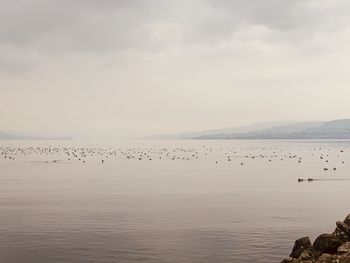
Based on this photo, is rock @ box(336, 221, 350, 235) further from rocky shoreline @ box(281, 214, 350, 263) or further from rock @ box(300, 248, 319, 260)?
rock @ box(300, 248, 319, 260)

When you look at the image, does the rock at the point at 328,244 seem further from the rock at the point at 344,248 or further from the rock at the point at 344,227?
the rock at the point at 344,248

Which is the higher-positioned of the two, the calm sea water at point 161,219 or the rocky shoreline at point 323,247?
the rocky shoreline at point 323,247

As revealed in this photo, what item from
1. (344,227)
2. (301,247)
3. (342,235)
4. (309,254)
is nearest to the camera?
(309,254)

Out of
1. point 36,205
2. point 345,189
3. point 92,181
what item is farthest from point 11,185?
point 345,189

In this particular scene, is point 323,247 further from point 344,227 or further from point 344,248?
point 344,248

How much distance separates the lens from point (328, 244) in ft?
109

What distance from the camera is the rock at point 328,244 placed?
3306 cm

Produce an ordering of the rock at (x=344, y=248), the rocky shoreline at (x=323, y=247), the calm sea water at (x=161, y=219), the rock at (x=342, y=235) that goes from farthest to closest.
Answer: the calm sea water at (x=161, y=219)
the rock at (x=342, y=235)
the rocky shoreline at (x=323, y=247)
the rock at (x=344, y=248)

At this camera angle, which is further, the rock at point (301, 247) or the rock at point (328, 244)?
the rock at point (301, 247)

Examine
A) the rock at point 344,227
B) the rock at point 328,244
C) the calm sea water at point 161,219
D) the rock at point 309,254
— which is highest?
the rock at point 344,227

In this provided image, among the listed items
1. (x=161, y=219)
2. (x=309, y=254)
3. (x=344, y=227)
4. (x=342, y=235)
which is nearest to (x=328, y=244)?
(x=342, y=235)

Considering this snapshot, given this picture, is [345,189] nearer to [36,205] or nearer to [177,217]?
[177,217]

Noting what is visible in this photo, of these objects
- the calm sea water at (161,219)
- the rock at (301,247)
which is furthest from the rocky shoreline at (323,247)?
the calm sea water at (161,219)

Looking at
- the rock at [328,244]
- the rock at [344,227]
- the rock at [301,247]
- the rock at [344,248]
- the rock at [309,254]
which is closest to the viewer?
the rock at [344,248]
